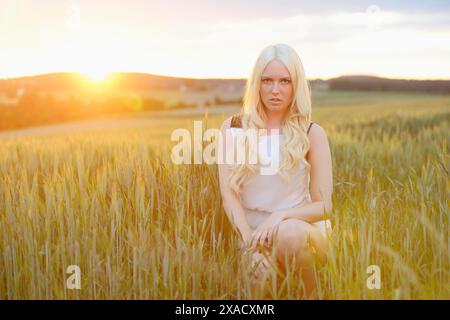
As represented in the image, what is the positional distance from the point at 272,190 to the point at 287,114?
0.32m

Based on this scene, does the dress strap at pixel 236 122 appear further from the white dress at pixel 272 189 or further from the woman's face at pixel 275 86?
the woman's face at pixel 275 86

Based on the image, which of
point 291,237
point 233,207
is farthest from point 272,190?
point 291,237

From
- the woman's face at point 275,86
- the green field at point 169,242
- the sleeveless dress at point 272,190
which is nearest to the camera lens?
the green field at point 169,242

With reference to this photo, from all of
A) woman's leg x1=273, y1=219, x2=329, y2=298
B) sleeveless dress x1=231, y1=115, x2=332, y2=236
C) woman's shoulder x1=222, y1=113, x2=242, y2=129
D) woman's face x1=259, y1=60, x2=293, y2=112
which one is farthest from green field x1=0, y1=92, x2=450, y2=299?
woman's face x1=259, y1=60, x2=293, y2=112

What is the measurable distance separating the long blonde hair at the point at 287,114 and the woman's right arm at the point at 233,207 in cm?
3

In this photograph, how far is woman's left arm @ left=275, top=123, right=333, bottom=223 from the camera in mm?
2148

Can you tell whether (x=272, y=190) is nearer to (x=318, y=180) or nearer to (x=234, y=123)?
(x=318, y=180)

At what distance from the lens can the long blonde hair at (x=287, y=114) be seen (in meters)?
2.13

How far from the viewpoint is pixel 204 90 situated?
1064 cm

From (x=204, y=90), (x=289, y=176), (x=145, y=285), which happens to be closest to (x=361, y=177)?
(x=289, y=176)

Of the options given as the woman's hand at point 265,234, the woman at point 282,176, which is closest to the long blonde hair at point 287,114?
the woman at point 282,176

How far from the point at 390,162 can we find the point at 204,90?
7129 mm

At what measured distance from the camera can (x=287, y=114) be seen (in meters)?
2.25
